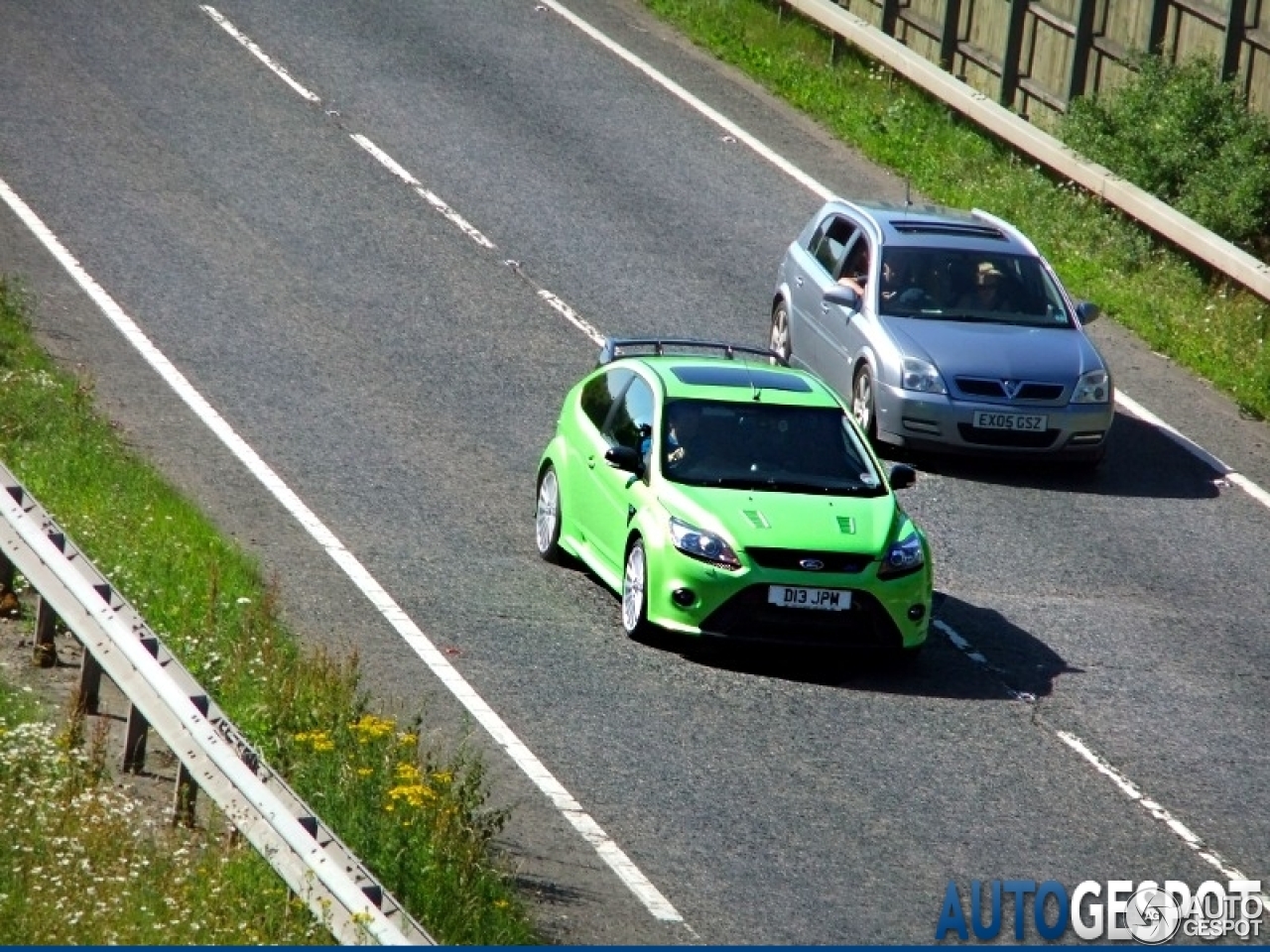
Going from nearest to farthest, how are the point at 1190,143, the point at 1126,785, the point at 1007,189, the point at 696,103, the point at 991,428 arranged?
the point at 1126,785 < the point at 991,428 < the point at 1190,143 < the point at 1007,189 < the point at 696,103

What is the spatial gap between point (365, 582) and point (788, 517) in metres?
2.76

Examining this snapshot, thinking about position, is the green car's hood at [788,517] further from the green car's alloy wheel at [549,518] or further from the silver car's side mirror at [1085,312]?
the silver car's side mirror at [1085,312]

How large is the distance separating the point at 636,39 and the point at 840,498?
1705cm

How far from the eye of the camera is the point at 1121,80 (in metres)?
26.8

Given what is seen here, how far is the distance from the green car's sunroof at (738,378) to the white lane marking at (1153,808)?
3.50 metres

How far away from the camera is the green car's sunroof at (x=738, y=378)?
15875 mm

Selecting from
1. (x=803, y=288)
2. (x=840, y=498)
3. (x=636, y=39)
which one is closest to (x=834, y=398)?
(x=840, y=498)

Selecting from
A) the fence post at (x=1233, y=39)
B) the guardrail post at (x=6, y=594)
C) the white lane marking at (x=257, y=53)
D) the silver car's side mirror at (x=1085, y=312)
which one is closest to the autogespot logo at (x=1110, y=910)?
the guardrail post at (x=6, y=594)

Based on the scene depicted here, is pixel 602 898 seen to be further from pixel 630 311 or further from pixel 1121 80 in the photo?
pixel 1121 80

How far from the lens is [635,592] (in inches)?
575

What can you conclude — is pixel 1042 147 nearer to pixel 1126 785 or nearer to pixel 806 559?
pixel 806 559

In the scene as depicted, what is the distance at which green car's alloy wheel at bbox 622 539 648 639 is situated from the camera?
1444cm

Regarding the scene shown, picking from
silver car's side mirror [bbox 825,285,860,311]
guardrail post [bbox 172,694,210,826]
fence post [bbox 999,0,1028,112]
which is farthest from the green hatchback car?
fence post [bbox 999,0,1028,112]

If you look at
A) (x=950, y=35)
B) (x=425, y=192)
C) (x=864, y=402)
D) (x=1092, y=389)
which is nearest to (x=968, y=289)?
(x=864, y=402)
